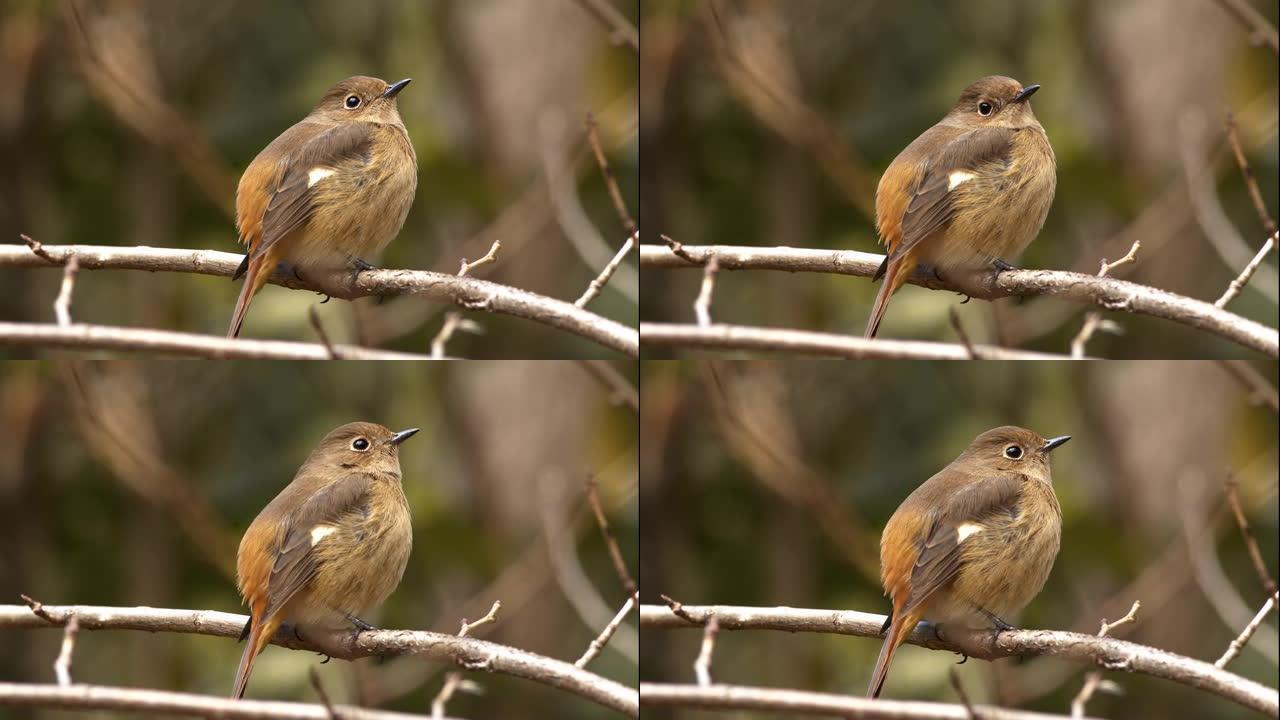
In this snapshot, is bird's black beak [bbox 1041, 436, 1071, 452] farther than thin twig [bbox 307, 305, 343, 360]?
Yes

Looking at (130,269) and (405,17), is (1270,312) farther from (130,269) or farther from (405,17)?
(130,269)

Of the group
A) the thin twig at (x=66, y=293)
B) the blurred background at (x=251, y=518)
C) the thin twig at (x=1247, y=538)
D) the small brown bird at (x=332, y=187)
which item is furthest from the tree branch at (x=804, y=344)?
the thin twig at (x=66, y=293)

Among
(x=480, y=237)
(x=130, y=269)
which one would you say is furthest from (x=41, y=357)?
(x=480, y=237)

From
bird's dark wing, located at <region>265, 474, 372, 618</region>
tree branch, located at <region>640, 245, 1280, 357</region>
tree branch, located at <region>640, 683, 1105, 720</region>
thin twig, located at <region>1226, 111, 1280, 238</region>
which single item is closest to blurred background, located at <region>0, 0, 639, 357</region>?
tree branch, located at <region>640, 245, 1280, 357</region>

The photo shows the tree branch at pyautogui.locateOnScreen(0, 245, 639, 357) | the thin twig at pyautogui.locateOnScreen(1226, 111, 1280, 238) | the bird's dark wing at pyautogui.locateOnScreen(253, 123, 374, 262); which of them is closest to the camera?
the tree branch at pyautogui.locateOnScreen(0, 245, 639, 357)

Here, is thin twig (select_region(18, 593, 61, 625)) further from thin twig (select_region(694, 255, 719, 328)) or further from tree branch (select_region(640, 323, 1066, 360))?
thin twig (select_region(694, 255, 719, 328))

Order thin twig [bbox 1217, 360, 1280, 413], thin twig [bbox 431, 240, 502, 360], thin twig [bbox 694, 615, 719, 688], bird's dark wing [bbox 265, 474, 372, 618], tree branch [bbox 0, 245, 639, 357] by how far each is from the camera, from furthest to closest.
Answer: thin twig [bbox 1217, 360, 1280, 413] → bird's dark wing [bbox 265, 474, 372, 618] → thin twig [bbox 431, 240, 502, 360] → thin twig [bbox 694, 615, 719, 688] → tree branch [bbox 0, 245, 639, 357]
